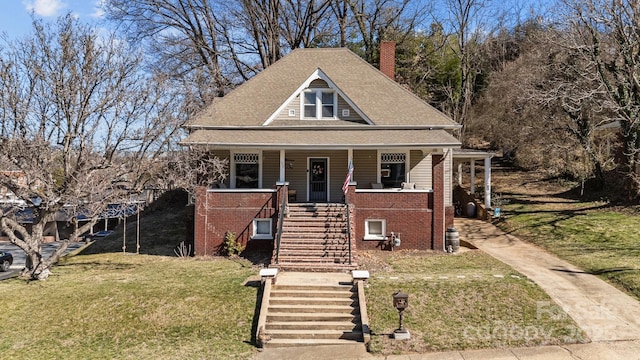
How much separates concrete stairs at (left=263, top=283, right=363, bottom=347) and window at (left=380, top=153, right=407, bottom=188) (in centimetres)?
788

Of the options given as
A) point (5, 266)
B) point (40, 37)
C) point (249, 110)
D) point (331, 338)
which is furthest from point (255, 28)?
point (331, 338)

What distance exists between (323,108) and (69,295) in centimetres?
1209

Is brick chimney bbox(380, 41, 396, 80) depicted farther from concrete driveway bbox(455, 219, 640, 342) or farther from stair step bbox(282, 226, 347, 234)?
stair step bbox(282, 226, 347, 234)

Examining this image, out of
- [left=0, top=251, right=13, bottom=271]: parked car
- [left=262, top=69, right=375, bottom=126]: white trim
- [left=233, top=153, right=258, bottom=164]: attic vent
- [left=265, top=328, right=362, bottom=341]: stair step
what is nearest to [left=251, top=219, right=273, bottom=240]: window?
[left=233, top=153, right=258, bottom=164]: attic vent

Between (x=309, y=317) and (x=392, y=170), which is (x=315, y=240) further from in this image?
(x=392, y=170)

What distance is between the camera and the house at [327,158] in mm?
16109

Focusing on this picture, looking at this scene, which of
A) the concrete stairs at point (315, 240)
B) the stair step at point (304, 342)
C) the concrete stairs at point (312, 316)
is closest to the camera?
the stair step at point (304, 342)

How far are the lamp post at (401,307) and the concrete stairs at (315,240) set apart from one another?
3747mm

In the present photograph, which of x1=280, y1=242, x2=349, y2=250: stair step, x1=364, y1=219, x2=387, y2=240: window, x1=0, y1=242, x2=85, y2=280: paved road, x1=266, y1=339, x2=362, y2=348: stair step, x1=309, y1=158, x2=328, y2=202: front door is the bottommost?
x1=0, y1=242, x2=85, y2=280: paved road

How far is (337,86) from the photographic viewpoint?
18.6 metres

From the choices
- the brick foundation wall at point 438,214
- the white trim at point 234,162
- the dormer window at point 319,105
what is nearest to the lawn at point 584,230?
the brick foundation wall at point 438,214

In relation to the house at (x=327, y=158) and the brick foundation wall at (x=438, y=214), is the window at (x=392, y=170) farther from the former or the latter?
the brick foundation wall at (x=438, y=214)

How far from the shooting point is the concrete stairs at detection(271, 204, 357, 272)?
13.4 m

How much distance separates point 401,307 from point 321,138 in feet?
30.9
